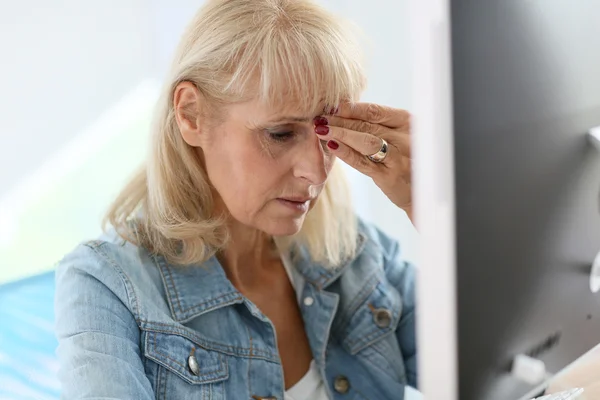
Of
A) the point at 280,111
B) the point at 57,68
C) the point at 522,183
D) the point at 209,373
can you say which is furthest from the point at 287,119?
the point at 57,68

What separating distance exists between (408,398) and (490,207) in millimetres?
900

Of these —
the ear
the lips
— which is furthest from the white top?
the ear

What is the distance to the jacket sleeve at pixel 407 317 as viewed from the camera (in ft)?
4.72

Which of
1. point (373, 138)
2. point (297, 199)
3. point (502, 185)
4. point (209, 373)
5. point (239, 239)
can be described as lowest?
point (209, 373)

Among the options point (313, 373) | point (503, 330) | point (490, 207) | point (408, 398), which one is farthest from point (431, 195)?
point (408, 398)

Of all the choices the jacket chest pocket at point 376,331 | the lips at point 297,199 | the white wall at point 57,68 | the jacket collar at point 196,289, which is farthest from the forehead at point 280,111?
the white wall at point 57,68

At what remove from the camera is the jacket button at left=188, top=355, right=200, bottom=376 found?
118cm

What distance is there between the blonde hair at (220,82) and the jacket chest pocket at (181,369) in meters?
0.15

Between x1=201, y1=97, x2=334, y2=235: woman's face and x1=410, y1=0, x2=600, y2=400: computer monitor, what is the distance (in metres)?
0.49

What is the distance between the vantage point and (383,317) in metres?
1.41

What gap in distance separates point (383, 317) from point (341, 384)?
5.8 inches

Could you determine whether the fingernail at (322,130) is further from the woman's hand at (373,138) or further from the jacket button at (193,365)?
the jacket button at (193,365)

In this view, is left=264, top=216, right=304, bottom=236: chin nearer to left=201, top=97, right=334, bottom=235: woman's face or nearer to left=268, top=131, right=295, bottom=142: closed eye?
left=201, top=97, right=334, bottom=235: woman's face

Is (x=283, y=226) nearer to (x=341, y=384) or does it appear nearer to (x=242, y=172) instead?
(x=242, y=172)
